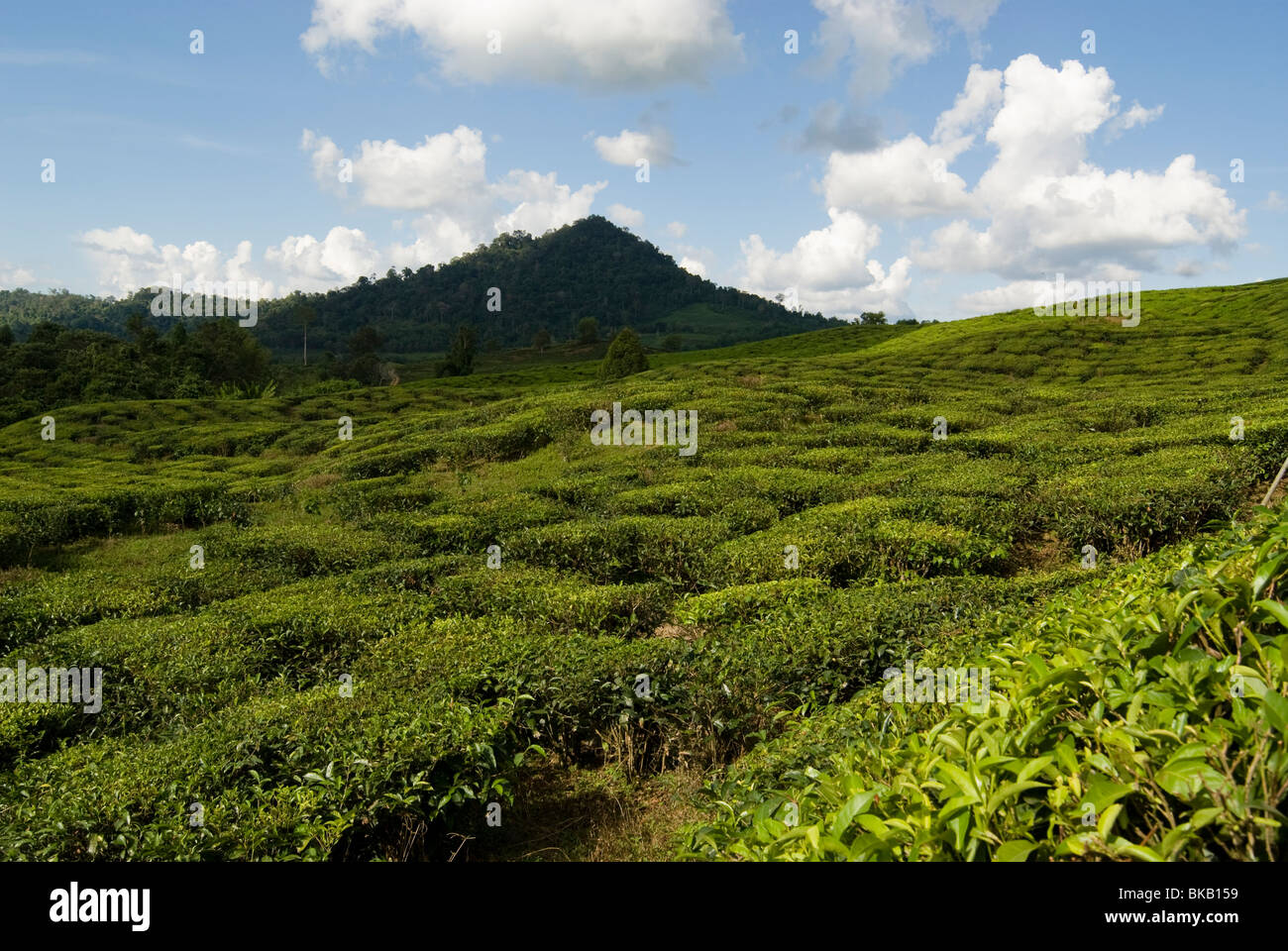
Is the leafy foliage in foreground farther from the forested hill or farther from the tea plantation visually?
the forested hill

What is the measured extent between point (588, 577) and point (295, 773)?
6.23m

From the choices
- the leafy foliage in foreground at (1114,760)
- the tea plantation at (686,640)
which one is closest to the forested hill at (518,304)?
the tea plantation at (686,640)

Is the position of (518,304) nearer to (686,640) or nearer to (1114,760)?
(686,640)

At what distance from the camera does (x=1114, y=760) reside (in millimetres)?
2252

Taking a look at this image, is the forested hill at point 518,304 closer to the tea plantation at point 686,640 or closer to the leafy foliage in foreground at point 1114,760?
the tea plantation at point 686,640

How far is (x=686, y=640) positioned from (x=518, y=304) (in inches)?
6026

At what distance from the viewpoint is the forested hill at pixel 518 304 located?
439ft

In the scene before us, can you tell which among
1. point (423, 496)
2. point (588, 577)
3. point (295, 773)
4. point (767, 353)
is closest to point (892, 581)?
point (588, 577)

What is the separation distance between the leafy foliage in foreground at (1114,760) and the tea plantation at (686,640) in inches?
0.5

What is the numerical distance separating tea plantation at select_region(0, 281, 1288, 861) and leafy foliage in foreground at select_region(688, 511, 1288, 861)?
1 cm

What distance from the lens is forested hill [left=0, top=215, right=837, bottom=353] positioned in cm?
13375

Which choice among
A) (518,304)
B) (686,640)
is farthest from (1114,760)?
(518,304)

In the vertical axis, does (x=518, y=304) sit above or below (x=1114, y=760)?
above
